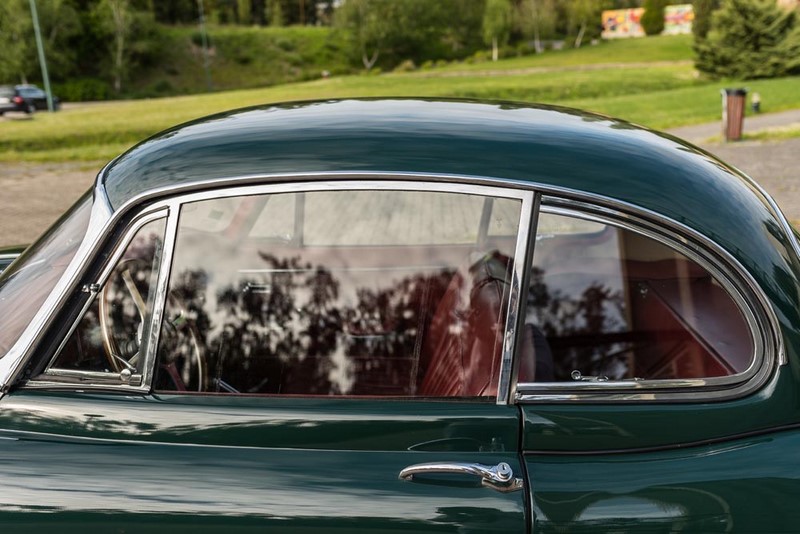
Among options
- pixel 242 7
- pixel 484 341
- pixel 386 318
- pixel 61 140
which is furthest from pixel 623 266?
pixel 242 7

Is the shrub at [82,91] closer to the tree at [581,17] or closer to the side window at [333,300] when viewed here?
the tree at [581,17]

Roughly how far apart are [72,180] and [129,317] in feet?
42.3

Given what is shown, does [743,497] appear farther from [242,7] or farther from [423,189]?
[242,7]

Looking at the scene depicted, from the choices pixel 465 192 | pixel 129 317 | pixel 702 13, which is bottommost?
pixel 129 317

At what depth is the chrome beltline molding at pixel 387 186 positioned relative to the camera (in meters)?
1.67

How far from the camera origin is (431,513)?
1519 mm

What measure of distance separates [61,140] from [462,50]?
69.8 m

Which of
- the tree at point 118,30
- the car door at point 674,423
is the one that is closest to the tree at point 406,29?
the tree at point 118,30

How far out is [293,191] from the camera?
1755 mm

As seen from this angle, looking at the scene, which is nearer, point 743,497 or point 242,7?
point 743,497

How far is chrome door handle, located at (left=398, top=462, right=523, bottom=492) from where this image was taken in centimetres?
155

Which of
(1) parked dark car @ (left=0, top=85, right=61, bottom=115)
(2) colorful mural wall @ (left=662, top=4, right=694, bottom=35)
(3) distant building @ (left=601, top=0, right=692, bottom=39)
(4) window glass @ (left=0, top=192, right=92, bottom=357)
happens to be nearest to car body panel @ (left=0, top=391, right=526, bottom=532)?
(4) window glass @ (left=0, top=192, right=92, bottom=357)

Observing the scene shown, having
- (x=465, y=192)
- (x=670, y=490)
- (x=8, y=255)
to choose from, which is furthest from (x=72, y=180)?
(x=670, y=490)

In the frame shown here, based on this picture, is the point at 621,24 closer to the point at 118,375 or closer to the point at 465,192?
the point at 465,192
